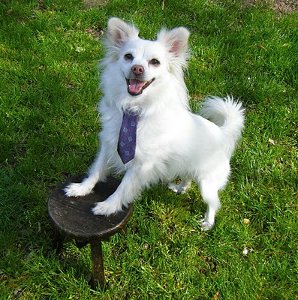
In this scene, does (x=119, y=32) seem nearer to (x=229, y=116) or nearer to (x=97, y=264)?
(x=229, y=116)

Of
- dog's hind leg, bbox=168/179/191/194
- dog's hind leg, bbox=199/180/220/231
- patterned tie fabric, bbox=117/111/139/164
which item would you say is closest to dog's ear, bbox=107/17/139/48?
patterned tie fabric, bbox=117/111/139/164

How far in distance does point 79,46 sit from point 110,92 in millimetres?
2222

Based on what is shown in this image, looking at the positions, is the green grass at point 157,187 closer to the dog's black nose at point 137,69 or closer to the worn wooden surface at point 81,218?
the worn wooden surface at point 81,218

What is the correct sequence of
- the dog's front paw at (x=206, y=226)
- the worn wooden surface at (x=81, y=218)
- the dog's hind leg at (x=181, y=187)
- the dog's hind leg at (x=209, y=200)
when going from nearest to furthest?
the worn wooden surface at (x=81, y=218), the dog's hind leg at (x=209, y=200), the dog's front paw at (x=206, y=226), the dog's hind leg at (x=181, y=187)

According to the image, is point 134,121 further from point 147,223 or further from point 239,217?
point 239,217

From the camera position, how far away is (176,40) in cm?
268

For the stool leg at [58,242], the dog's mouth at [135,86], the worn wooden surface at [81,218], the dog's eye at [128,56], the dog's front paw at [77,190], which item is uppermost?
the dog's eye at [128,56]

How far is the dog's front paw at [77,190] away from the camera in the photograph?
2.72 metres

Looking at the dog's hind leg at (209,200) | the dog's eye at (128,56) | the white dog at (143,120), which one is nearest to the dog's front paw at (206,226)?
the dog's hind leg at (209,200)

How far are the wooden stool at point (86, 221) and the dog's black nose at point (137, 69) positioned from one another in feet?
2.67

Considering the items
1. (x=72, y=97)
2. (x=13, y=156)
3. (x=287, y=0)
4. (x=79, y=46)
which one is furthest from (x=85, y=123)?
(x=287, y=0)

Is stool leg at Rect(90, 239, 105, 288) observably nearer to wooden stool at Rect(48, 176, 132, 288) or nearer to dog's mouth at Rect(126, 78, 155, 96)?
wooden stool at Rect(48, 176, 132, 288)

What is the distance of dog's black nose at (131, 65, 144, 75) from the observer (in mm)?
2436

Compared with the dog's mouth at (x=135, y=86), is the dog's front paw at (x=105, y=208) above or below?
below
